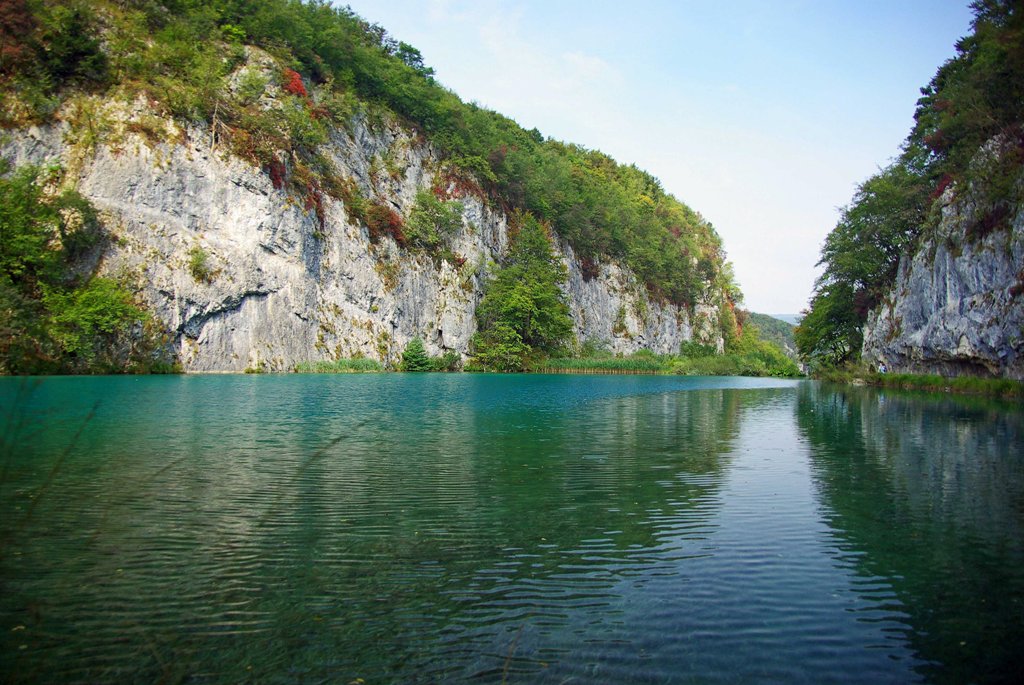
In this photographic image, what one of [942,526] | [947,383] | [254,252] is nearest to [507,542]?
[942,526]

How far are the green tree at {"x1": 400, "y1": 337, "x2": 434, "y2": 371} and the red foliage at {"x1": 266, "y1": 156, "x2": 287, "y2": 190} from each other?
60.5 feet

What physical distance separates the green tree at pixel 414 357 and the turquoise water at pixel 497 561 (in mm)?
44303

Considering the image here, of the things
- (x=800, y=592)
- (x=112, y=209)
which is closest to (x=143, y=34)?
(x=112, y=209)

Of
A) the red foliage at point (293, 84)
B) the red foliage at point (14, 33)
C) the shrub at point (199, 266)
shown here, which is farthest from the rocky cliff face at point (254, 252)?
the red foliage at point (293, 84)

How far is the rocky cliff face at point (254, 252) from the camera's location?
4422 centimetres

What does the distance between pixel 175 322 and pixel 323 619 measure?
44626mm

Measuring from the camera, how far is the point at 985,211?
34.8 metres

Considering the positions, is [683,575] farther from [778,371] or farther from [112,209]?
[778,371]

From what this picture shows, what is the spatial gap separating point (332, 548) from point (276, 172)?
51.4 metres

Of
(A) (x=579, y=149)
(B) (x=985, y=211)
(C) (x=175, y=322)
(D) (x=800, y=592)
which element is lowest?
(D) (x=800, y=592)

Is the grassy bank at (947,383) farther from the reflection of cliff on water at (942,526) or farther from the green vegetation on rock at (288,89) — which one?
the green vegetation on rock at (288,89)

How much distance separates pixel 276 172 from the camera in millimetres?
53312

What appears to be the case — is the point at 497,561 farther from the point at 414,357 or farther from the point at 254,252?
the point at 414,357

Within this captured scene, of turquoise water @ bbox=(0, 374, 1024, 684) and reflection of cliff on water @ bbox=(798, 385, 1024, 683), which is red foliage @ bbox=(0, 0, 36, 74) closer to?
turquoise water @ bbox=(0, 374, 1024, 684)
